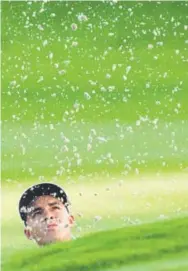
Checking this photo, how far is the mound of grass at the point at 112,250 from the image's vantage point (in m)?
1.13

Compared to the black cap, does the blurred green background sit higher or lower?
higher

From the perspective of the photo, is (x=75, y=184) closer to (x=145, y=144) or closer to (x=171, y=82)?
(x=145, y=144)

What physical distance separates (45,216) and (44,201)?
0.08 ft

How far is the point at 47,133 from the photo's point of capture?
3.91 feet

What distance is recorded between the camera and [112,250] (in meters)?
1.14

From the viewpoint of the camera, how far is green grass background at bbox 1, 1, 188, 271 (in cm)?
118

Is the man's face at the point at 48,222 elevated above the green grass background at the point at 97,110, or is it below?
below

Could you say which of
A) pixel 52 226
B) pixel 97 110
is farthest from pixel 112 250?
pixel 97 110

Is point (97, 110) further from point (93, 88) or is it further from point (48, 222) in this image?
point (48, 222)

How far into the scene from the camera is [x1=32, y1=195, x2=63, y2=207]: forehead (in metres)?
1.17

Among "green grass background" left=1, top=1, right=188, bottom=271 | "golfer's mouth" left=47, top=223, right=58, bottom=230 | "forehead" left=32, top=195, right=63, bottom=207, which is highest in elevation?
"green grass background" left=1, top=1, right=188, bottom=271

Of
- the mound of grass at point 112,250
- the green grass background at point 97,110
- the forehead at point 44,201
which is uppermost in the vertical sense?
the green grass background at point 97,110

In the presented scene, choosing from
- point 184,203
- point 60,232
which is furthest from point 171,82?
point 60,232

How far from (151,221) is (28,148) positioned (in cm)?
23
